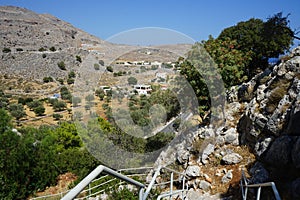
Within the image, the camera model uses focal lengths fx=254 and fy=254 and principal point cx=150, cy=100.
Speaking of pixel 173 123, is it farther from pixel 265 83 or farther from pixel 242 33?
pixel 242 33

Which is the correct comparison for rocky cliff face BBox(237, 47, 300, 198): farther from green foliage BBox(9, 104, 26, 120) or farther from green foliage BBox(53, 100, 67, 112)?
green foliage BBox(53, 100, 67, 112)

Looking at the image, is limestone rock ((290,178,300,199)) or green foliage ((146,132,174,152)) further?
green foliage ((146,132,174,152))

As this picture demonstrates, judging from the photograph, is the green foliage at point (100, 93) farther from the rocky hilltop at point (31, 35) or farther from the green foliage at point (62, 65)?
the rocky hilltop at point (31, 35)

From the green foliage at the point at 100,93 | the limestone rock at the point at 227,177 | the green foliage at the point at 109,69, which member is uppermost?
the green foliage at the point at 109,69

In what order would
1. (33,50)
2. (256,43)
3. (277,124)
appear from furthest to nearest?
(33,50) → (256,43) → (277,124)

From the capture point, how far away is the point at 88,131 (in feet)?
39.7

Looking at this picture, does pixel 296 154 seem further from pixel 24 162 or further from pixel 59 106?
pixel 59 106

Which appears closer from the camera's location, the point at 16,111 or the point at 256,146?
the point at 256,146

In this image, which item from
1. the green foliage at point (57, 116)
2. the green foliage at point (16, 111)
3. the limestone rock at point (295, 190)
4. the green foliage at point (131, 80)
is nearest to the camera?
the limestone rock at point (295, 190)

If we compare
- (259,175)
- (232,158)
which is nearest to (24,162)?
(232,158)

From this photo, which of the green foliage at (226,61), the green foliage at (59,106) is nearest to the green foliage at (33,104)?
the green foliage at (59,106)

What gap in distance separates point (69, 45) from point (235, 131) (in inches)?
2857

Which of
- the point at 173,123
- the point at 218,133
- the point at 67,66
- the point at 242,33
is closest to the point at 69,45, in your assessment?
the point at 67,66

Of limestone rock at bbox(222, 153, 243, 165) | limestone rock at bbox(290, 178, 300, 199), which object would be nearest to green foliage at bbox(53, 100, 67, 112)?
limestone rock at bbox(222, 153, 243, 165)
